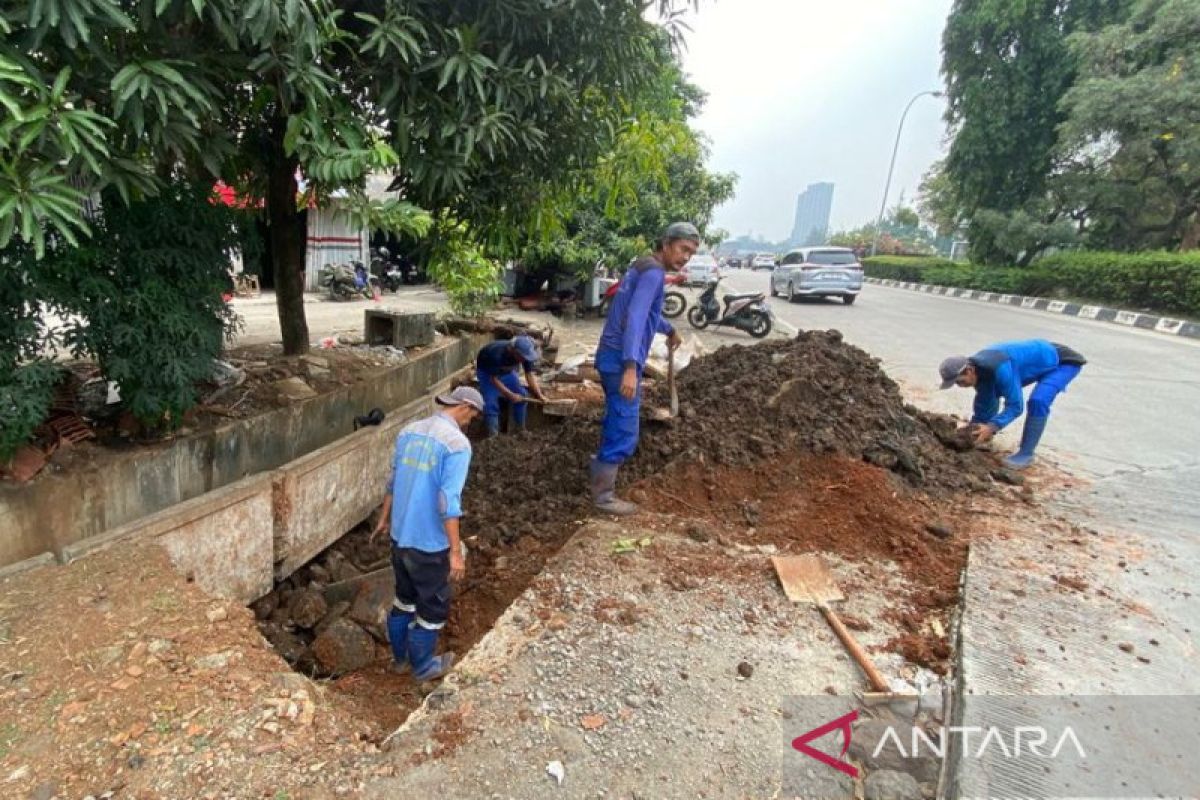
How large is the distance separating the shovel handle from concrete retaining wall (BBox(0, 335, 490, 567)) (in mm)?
3661

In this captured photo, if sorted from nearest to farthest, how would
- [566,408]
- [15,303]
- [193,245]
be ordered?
[15,303] < [193,245] < [566,408]

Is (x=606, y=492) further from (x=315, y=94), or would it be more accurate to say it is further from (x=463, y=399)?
(x=315, y=94)

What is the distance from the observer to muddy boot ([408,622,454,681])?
10.3ft

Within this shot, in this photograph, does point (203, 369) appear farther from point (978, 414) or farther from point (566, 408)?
point (978, 414)

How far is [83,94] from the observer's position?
2.35 meters

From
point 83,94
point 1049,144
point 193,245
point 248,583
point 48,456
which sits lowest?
point 248,583

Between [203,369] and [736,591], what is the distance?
10.1 feet

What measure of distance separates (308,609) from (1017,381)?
212 inches

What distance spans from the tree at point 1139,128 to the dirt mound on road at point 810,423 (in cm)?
1843

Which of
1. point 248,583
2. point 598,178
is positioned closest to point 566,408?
point 598,178

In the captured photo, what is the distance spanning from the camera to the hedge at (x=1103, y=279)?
1546cm

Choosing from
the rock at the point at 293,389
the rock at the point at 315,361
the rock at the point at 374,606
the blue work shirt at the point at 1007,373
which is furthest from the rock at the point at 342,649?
the blue work shirt at the point at 1007,373

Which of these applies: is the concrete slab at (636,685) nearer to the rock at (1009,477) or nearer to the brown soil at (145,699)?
the brown soil at (145,699)

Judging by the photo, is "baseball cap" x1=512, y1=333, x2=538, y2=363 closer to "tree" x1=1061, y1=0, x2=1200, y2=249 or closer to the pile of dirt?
the pile of dirt
